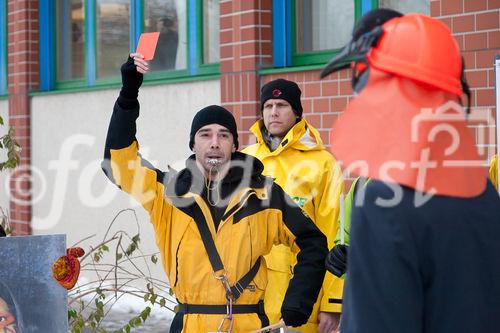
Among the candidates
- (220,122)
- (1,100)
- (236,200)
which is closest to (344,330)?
(236,200)

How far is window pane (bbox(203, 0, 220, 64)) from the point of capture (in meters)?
8.59

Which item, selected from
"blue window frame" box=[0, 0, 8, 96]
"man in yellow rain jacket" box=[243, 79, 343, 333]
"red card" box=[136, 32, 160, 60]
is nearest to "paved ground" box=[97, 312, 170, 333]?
"man in yellow rain jacket" box=[243, 79, 343, 333]

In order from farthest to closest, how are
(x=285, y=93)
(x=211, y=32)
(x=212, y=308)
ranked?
1. (x=211, y=32)
2. (x=285, y=93)
3. (x=212, y=308)

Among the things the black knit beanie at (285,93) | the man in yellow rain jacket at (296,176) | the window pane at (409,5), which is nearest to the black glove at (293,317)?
the man in yellow rain jacket at (296,176)

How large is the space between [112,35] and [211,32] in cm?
170

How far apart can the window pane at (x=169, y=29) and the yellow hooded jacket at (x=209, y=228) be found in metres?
4.88

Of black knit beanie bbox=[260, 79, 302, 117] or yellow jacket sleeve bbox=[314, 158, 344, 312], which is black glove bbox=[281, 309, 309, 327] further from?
black knit beanie bbox=[260, 79, 302, 117]

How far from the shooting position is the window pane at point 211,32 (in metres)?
8.59

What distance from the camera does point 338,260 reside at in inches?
163

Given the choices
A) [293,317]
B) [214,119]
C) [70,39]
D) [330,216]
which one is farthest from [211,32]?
[293,317]

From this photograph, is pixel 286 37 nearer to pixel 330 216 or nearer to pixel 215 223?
pixel 330 216

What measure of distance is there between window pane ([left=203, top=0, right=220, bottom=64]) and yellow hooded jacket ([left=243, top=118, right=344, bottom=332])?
324 centimetres

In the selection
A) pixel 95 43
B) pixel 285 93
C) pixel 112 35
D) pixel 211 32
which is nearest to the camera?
pixel 285 93

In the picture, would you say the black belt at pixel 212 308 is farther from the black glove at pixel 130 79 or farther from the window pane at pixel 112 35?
the window pane at pixel 112 35
